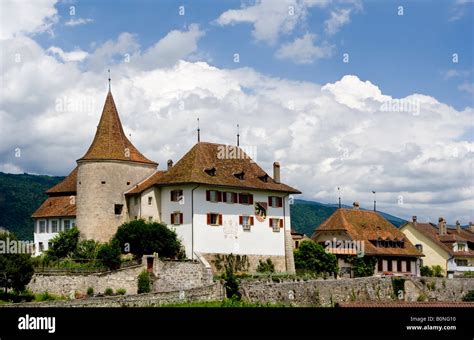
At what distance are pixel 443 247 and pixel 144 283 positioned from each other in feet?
158

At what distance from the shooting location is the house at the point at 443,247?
312ft

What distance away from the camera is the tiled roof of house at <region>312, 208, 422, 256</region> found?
78625 mm

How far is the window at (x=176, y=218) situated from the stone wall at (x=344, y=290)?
781 centimetres

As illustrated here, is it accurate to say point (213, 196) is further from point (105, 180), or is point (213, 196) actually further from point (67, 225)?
point (67, 225)

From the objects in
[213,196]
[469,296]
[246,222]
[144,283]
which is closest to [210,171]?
[213,196]

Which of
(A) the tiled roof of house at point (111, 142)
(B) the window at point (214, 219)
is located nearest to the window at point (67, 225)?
(A) the tiled roof of house at point (111, 142)

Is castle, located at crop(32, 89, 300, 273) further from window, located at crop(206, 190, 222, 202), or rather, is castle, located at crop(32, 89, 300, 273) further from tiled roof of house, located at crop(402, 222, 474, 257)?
tiled roof of house, located at crop(402, 222, 474, 257)

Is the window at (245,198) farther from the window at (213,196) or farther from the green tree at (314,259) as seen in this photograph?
the green tree at (314,259)

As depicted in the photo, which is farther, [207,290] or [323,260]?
[323,260]

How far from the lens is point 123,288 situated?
56.6m

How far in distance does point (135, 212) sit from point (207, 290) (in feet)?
43.3

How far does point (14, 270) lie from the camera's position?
51906 millimetres
